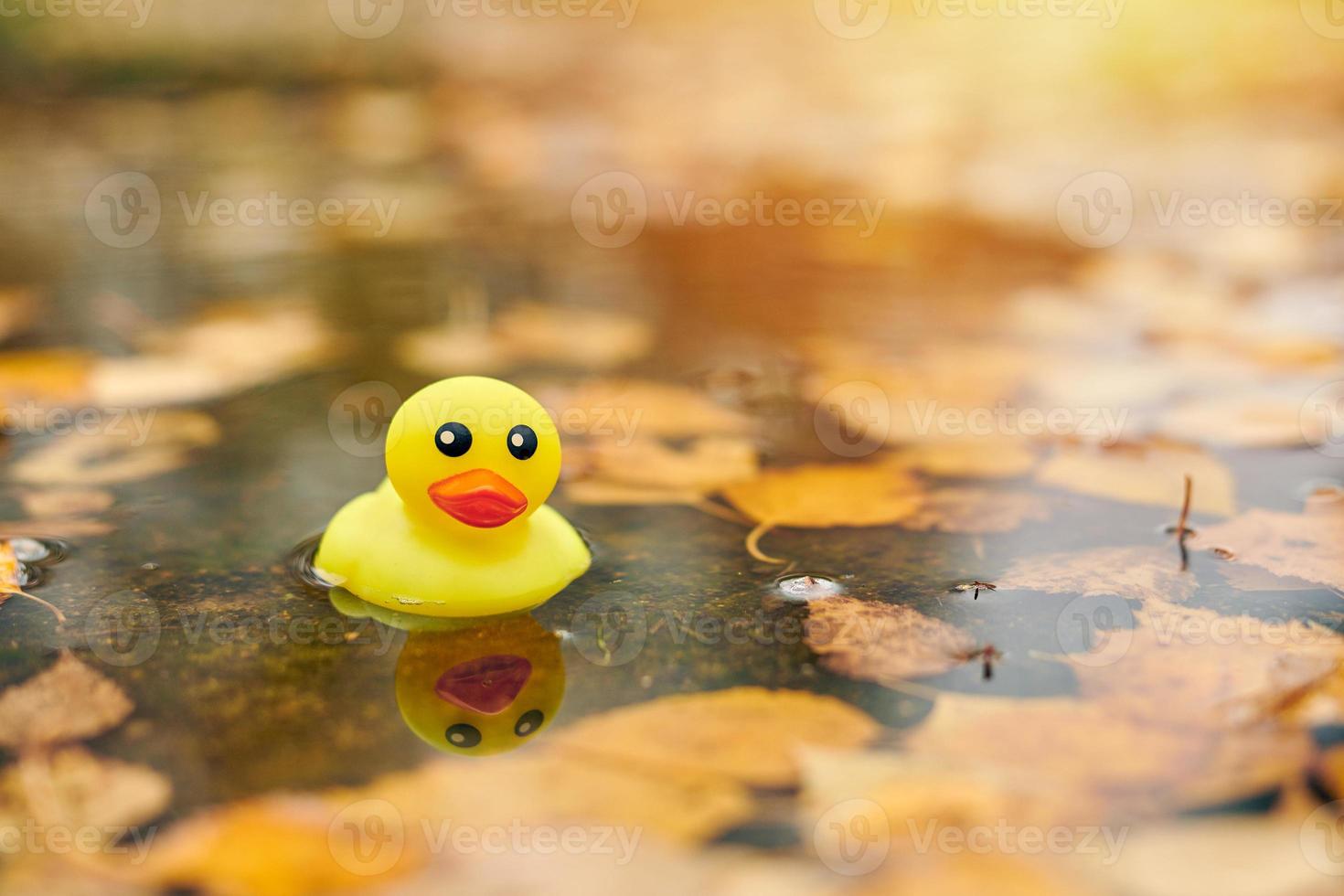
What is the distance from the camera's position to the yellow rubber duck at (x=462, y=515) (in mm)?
1324

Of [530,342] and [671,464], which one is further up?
[530,342]

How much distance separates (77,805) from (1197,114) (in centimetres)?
342

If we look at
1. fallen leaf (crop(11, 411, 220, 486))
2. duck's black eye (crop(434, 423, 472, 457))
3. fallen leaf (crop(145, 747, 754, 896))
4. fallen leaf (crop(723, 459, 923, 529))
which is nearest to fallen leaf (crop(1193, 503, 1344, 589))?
fallen leaf (crop(723, 459, 923, 529))

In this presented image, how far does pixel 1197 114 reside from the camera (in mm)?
3582

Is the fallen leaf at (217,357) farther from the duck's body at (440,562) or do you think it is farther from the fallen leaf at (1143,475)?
the fallen leaf at (1143,475)

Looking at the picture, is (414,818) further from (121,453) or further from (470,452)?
(121,453)

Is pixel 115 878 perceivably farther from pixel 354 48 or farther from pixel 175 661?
pixel 354 48

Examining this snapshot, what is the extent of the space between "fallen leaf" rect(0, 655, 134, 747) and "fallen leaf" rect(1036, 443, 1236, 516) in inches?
44.9

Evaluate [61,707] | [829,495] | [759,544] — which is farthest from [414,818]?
[829,495]

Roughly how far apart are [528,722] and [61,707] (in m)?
0.44

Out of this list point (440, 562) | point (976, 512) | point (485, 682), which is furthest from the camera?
point (976, 512)

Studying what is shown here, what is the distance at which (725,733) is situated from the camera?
1136mm

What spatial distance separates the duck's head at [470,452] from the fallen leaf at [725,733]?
27 cm

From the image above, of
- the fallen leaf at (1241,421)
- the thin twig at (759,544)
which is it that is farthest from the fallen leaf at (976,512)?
the fallen leaf at (1241,421)
